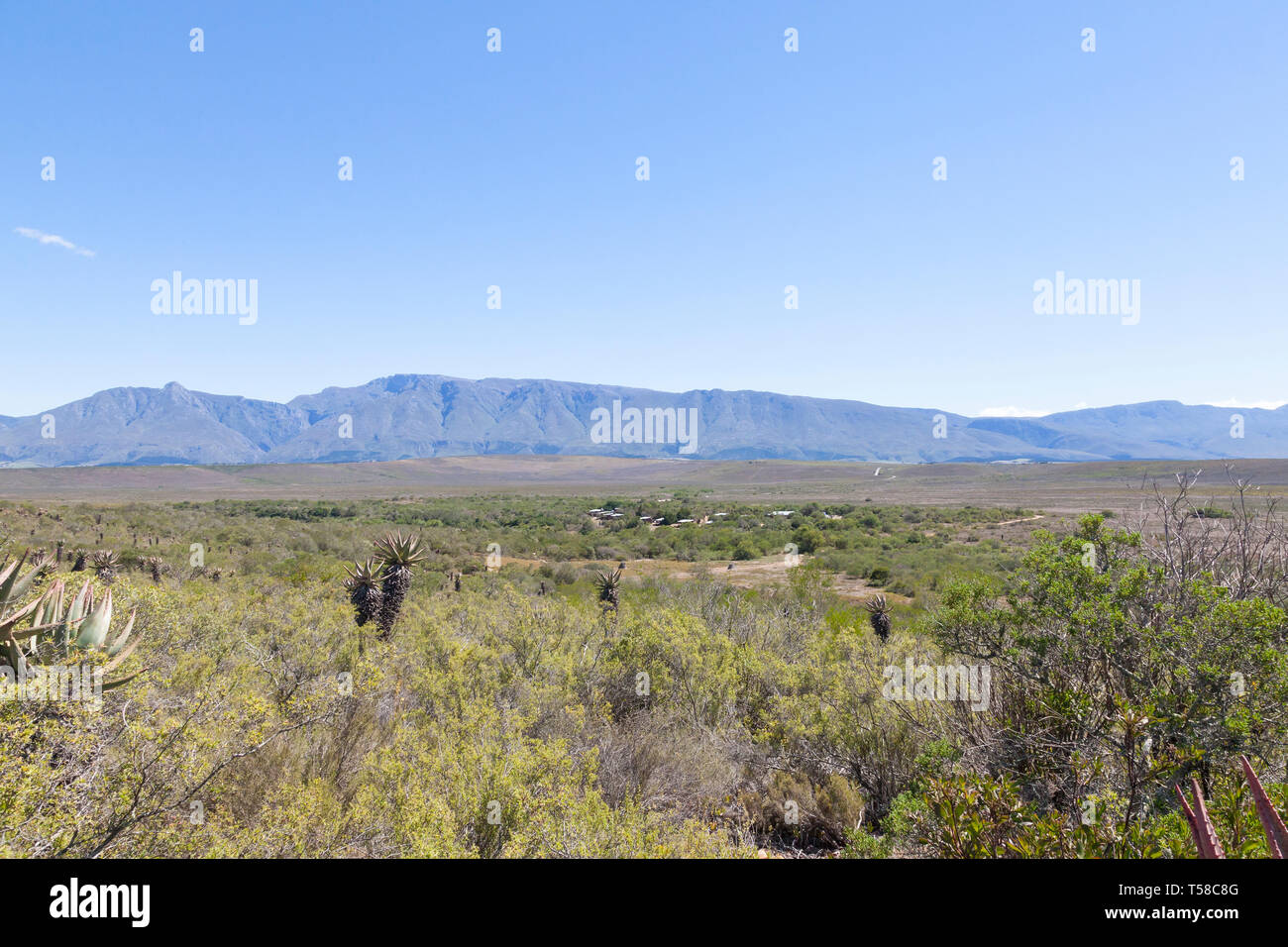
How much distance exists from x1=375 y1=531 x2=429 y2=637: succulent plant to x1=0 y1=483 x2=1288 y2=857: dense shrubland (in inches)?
44.0

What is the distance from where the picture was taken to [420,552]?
43.4 feet

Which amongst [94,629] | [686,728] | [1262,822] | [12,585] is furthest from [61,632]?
[1262,822]

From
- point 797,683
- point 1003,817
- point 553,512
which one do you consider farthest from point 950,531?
point 1003,817

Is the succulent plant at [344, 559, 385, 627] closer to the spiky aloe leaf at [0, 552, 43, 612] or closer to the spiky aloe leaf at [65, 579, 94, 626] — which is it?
the spiky aloe leaf at [65, 579, 94, 626]

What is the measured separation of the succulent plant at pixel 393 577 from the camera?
37.7ft

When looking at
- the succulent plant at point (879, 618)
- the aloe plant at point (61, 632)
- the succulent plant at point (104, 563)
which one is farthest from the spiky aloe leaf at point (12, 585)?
the succulent plant at point (879, 618)

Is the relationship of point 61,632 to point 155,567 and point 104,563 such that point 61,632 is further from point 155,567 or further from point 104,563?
point 104,563

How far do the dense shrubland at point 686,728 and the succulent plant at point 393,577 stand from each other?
1.12 m

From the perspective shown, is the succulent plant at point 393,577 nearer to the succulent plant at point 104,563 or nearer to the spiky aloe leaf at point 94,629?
the spiky aloe leaf at point 94,629

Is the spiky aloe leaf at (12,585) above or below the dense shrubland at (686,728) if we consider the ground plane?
above

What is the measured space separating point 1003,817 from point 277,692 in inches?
304

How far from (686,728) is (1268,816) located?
5.90 m

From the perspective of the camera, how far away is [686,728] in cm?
748

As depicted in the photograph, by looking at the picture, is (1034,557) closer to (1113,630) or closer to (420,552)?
(1113,630)
